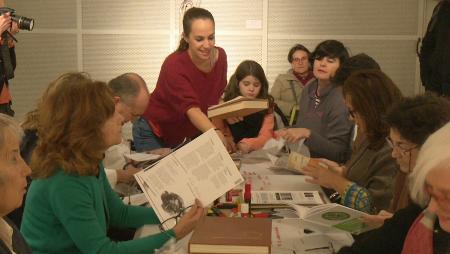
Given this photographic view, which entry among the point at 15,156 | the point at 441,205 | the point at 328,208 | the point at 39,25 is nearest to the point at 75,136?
the point at 15,156

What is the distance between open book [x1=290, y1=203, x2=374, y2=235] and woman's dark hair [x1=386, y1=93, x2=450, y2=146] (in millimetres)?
298

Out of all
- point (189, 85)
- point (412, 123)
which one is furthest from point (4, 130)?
point (189, 85)

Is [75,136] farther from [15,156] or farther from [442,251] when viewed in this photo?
[442,251]

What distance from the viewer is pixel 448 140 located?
1.18 metres

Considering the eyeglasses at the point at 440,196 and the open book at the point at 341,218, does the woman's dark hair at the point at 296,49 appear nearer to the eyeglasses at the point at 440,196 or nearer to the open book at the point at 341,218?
the open book at the point at 341,218

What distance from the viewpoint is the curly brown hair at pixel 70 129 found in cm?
173

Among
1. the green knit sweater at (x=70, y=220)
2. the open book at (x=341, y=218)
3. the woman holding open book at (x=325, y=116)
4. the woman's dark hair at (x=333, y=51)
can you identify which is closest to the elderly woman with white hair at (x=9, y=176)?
the green knit sweater at (x=70, y=220)

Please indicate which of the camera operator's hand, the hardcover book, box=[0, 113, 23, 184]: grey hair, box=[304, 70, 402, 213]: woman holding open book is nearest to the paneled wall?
the camera operator's hand

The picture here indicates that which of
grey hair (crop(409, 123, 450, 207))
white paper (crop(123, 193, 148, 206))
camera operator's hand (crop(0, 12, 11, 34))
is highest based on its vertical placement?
camera operator's hand (crop(0, 12, 11, 34))

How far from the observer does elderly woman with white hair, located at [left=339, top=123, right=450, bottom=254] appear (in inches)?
45.8

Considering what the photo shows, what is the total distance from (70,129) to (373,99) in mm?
1229

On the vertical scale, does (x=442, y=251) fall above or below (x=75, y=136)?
below

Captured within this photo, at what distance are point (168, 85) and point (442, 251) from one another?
218 centimetres

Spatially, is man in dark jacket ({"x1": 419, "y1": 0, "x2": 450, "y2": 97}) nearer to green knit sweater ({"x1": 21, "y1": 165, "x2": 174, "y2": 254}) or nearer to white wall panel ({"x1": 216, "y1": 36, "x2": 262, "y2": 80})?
white wall panel ({"x1": 216, "y1": 36, "x2": 262, "y2": 80})
